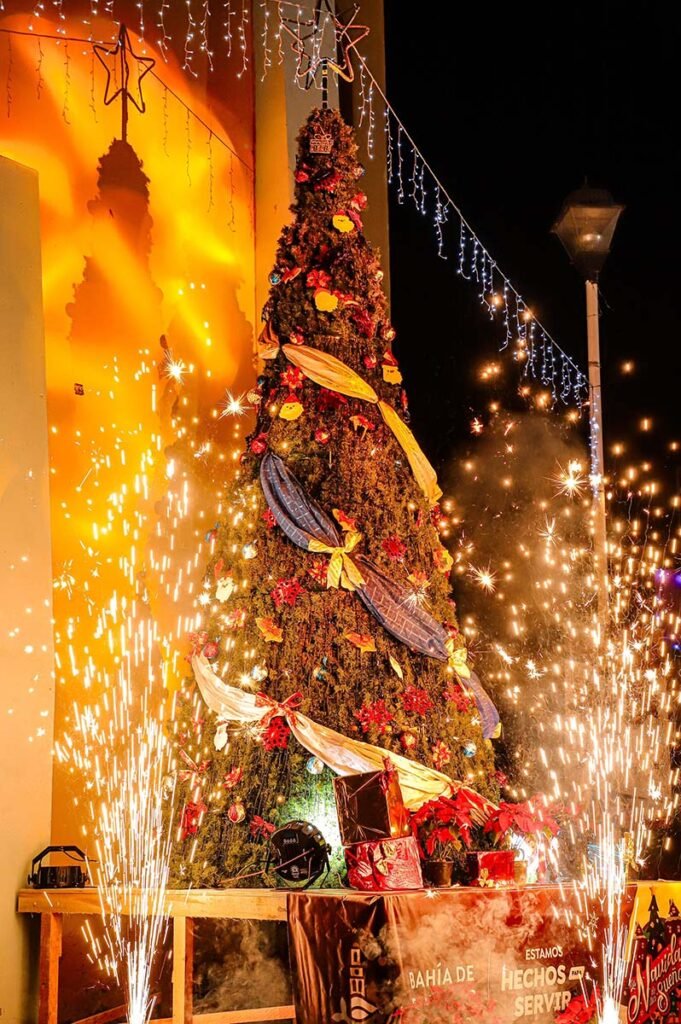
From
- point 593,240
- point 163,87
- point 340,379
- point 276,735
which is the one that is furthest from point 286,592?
point 163,87

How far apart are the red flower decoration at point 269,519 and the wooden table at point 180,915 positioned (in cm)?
180

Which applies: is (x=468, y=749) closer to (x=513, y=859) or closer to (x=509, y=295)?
(x=513, y=859)

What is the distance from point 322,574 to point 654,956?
236 centimetres

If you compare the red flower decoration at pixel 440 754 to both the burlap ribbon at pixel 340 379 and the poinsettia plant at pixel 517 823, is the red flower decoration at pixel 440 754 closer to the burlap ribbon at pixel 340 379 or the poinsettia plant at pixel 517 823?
the poinsettia plant at pixel 517 823

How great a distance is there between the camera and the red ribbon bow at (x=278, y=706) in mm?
6152

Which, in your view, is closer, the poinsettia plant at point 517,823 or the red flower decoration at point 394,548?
the poinsettia plant at point 517,823

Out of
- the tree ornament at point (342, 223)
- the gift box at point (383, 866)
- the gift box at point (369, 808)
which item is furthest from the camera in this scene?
the tree ornament at point (342, 223)

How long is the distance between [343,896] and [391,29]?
804cm

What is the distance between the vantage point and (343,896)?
5148mm

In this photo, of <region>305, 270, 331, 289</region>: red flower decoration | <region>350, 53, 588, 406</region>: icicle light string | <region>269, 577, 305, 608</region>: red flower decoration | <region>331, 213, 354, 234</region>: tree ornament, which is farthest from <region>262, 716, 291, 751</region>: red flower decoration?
<region>350, 53, 588, 406</region>: icicle light string

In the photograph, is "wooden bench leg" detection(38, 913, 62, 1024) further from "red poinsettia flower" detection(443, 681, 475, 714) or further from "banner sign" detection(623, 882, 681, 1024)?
"banner sign" detection(623, 882, 681, 1024)

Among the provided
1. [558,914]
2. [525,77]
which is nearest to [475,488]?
[525,77]

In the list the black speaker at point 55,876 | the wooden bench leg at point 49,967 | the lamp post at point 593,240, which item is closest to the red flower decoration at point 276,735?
the black speaker at point 55,876

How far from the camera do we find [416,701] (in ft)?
20.7
